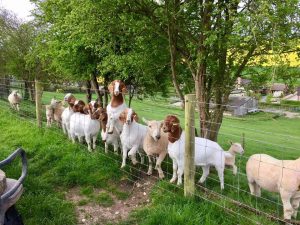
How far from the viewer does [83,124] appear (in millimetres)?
8188

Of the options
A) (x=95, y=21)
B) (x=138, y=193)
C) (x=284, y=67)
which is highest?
(x=95, y=21)

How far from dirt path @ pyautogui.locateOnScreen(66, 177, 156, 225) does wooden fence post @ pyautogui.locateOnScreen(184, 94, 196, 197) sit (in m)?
0.78

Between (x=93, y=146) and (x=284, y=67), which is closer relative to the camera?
(x=284, y=67)

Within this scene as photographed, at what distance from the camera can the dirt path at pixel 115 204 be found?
17.8 feet

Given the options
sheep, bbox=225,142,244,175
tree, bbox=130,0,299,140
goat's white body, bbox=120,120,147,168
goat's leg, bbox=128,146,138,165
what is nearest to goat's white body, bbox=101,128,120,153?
goat's white body, bbox=120,120,147,168

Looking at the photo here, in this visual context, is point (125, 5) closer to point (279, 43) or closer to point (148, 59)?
point (148, 59)

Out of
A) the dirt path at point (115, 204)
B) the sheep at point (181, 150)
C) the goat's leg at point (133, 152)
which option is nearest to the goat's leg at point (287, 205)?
the sheep at point (181, 150)

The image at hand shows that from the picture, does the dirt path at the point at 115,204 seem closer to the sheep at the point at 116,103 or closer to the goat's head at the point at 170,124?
the goat's head at the point at 170,124

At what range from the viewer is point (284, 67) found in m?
6.01

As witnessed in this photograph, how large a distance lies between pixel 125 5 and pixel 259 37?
8.14 ft

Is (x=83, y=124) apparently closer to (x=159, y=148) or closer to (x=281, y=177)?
(x=159, y=148)

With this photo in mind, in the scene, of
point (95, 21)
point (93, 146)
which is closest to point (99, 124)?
point (93, 146)

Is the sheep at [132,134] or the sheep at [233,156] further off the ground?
the sheep at [132,134]

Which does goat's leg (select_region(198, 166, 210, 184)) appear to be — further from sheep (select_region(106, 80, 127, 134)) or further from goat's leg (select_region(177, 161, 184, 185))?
sheep (select_region(106, 80, 127, 134))
